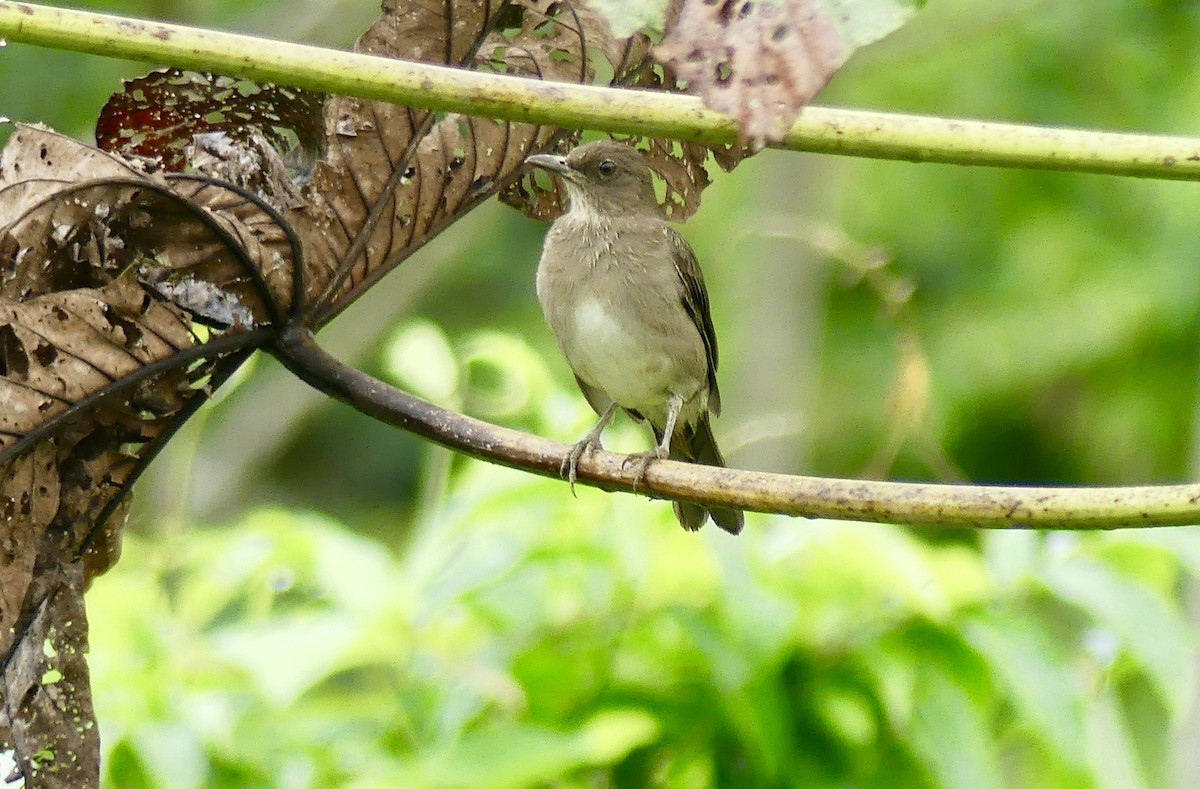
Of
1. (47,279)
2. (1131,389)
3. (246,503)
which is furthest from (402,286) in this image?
(47,279)

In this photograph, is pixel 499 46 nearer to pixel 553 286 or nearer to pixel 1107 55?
pixel 553 286

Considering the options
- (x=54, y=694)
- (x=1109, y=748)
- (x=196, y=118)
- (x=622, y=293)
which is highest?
(x=196, y=118)

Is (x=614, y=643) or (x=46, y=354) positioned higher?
(x=46, y=354)

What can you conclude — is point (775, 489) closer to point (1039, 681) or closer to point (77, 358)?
point (77, 358)

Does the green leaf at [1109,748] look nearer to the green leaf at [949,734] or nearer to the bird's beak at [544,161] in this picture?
the green leaf at [949,734]

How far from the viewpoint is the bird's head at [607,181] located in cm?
383

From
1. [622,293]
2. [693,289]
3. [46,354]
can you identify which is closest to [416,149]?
[46,354]

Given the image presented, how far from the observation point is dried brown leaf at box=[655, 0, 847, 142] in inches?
49.1

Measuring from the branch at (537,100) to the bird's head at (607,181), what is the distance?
2400 millimetres

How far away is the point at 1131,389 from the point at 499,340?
7185 mm

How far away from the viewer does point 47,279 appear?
1838mm

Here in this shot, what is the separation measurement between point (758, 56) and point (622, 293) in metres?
2.56

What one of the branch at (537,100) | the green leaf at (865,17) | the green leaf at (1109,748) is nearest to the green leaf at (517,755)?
the green leaf at (1109,748)

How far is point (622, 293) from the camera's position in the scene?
3.86m
